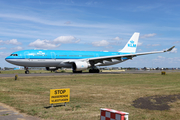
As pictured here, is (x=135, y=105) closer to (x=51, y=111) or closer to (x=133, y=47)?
(x=51, y=111)

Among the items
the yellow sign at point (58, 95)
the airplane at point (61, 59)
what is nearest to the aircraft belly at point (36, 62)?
the airplane at point (61, 59)

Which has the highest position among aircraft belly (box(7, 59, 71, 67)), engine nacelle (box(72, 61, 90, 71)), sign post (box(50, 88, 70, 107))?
aircraft belly (box(7, 59, 71, 67))

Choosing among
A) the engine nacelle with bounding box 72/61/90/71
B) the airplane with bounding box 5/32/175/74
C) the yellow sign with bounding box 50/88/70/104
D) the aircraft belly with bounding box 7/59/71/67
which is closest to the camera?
the yellow sign with bounding box 50/88/70/104

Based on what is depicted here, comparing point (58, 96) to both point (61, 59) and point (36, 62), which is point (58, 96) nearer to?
point (36, 62)

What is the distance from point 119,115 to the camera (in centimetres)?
575

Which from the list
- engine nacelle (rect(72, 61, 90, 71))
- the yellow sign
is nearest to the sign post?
the yellow sign

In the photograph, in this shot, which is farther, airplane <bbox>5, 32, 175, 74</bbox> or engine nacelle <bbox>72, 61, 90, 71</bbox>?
engine nacelle <bbox>72, 61, 90, 71</bbox>

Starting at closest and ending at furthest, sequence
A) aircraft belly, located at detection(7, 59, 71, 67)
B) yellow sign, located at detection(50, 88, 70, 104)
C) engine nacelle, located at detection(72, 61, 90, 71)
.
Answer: yellow sign, located at detection(50, 88, 70, 104) → aircraft belly, located at detection(7, 59, 71, 67) → engine nacelle, located at detection(72, 61, 90, 71)

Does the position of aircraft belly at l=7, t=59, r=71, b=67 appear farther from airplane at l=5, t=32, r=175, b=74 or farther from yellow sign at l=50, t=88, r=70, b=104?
yellow sign at l=50, t=88, r=70, b=104

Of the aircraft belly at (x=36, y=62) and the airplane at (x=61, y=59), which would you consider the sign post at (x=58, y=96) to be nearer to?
the airplane at (x=61, y=59)

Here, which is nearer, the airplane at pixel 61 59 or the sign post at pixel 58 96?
the sign post at pixel 58 96

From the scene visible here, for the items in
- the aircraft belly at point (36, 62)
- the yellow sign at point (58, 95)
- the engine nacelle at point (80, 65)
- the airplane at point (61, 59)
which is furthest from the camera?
the engine nacelle at point (80, 65)

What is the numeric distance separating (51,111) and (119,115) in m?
4.81

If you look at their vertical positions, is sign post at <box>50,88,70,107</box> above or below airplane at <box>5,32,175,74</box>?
below
